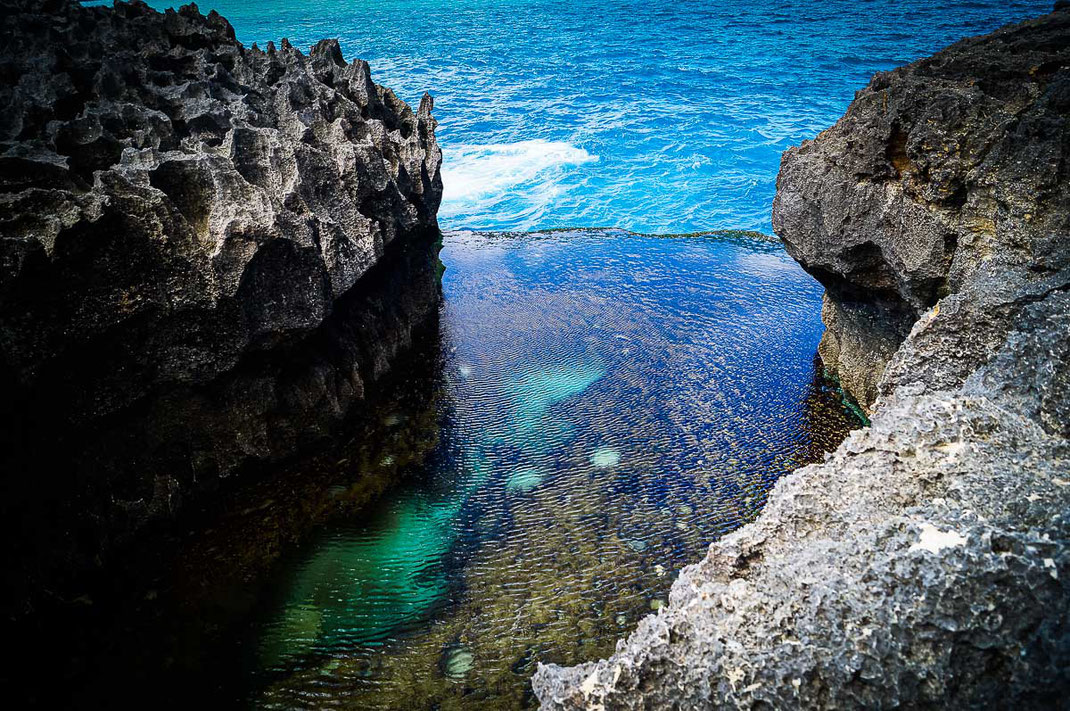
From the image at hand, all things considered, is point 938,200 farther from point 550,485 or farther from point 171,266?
point 171,266

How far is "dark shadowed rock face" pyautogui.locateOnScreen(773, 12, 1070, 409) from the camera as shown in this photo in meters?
2.62

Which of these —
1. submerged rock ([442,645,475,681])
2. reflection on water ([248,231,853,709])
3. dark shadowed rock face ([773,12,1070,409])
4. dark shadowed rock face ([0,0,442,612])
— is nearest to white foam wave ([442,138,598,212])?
reflection on water ([248,231,853,709])

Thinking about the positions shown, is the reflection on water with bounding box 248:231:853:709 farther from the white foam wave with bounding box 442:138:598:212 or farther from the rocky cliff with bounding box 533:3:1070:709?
the white foam wave with bounding box 442:138:598:212

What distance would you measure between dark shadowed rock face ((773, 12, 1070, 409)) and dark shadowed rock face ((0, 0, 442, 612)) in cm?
272

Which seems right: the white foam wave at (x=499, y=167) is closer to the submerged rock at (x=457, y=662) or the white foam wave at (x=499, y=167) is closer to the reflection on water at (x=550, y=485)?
the reflection on water at (x=550, y=485)

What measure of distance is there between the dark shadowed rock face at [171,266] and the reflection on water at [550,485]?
71cm

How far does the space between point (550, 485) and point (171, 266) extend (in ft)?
7.14

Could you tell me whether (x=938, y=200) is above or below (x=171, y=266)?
above

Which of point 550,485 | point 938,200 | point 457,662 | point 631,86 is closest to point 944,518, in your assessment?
point 457,662

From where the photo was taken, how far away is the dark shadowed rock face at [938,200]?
2.62 metres

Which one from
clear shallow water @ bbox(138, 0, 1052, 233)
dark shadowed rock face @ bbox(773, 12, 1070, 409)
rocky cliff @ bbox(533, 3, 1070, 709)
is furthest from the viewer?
clear shallow water @ bbox(138, 0, 1052, 233)

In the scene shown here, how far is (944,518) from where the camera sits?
171cm

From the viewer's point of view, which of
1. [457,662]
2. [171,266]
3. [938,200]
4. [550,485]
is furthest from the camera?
[550,485]

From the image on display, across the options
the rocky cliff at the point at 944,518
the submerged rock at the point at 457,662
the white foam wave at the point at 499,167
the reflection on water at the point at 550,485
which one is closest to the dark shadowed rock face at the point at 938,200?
the rocky cliff at the point at 944,518
